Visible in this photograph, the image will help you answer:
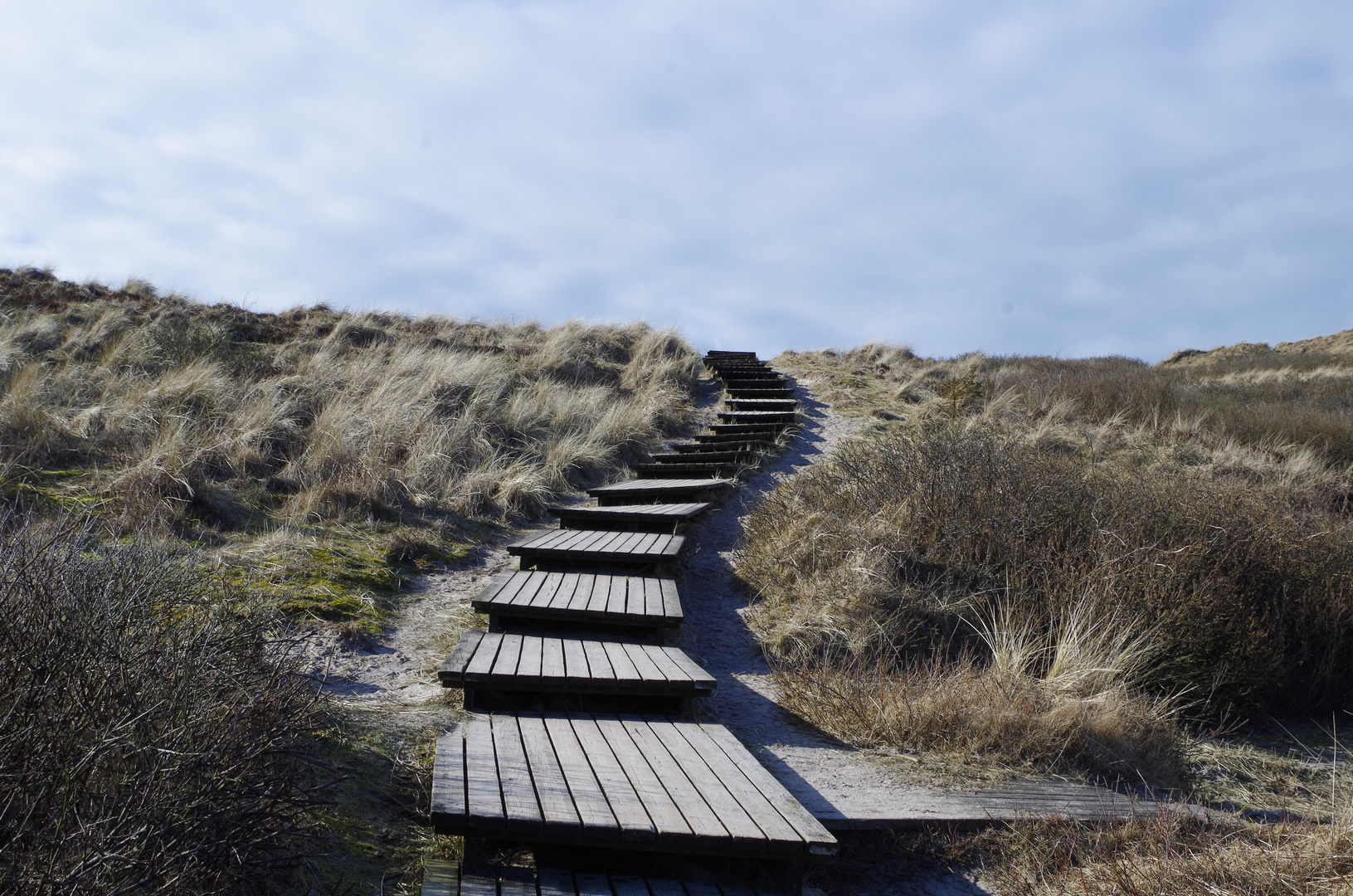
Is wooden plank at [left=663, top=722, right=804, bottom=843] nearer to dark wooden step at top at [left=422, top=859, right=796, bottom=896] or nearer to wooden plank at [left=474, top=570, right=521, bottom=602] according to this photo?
dark wooden step at top at [left=422, top=859, right=796, bottom=896]

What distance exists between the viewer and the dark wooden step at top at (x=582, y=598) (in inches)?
192

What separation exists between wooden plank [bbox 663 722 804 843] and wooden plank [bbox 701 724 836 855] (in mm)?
21

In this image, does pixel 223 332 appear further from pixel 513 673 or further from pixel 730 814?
pixel 730 814

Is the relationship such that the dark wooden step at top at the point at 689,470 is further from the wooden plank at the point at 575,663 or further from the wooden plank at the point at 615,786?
the wooden plank at the point at 615,786

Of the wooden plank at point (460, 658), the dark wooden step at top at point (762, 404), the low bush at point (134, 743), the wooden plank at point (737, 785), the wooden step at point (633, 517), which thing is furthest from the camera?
the dark wooden step at top at point (762, 404)

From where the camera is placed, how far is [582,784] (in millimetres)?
3021

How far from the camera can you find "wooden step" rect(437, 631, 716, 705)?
397 centimetres

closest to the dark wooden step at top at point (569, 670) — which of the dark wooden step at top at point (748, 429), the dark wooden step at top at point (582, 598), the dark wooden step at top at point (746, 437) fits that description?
the dark wooden step at top at point (582, 598)

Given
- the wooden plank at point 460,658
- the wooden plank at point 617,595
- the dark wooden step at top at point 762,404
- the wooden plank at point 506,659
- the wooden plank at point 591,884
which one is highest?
the dark wooden step at top at point 762,404

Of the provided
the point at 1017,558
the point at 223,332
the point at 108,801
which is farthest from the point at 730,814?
the point at 223,332

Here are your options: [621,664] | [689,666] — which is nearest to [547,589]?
[621,664]

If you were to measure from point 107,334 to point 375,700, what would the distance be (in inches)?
441

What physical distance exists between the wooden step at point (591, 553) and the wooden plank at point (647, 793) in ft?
7.70

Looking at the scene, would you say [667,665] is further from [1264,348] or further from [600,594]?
[1264,348]
